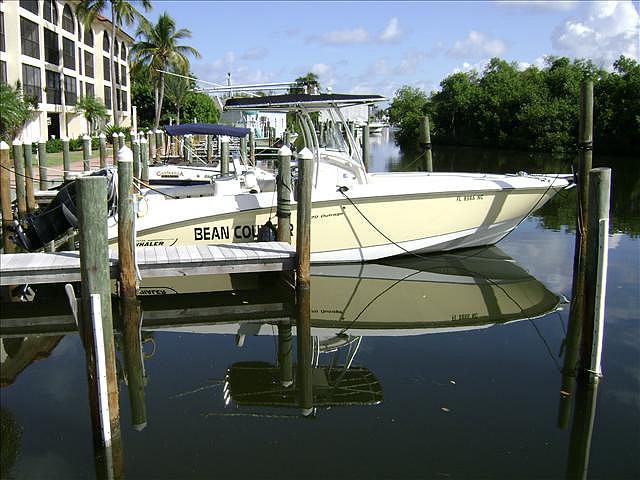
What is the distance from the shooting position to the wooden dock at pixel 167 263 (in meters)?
8.30

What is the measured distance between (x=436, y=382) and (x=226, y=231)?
5035 mm

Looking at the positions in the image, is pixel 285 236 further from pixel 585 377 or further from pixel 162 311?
pixel 585 377

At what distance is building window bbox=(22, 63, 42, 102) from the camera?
124 ft

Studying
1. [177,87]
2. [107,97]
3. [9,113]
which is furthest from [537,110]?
[9,113]

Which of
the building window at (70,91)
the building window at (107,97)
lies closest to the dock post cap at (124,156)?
the building window at (70,91)

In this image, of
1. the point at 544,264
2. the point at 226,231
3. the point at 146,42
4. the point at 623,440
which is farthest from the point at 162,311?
the point at 146,42

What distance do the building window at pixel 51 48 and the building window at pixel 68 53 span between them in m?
1.10

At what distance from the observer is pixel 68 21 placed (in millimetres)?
46406

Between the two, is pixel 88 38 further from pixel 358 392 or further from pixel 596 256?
pixel 596 256

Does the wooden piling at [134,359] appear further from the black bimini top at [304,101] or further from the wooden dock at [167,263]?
the black bimini top at [304,101]

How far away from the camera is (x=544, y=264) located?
1238 cm

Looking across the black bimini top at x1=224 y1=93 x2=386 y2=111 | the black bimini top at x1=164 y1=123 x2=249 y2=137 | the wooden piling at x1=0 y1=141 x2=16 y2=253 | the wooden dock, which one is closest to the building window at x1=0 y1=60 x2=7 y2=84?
the black bimini top at x1=164 y1=123 x2=249 y2=137

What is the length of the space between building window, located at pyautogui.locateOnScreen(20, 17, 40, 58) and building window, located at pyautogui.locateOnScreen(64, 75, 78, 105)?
493 centimetres

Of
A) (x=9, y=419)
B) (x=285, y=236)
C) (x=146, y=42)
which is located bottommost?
(x=9, y=419)
